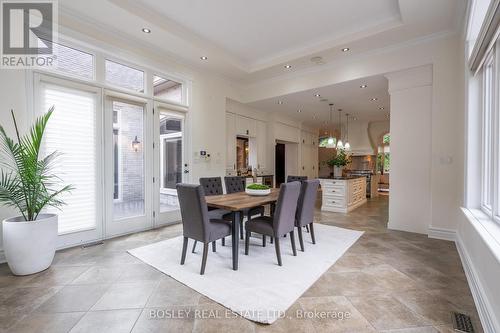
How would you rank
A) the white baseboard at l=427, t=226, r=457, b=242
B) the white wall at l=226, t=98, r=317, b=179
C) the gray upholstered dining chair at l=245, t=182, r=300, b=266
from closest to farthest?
the gray upholstered dining chair at l=245, t=182, r=300, b=266 → the white baseboard at l=427, t=226, r=457, b=242 → the white wall at l=226, t=98, r=317, b=179

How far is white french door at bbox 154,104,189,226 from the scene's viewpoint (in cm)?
444

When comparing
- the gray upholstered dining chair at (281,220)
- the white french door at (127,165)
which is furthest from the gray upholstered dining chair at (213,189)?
the white french door at (127,165)

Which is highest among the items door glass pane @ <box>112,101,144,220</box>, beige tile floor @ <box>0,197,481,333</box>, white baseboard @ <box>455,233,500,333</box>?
door glass pane @ <box>112,101,144,220</box>

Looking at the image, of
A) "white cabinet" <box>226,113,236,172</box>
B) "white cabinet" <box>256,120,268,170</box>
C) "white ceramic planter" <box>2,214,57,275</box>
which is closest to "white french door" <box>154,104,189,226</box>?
"white cabinet" <box>226,113,236,172</box>

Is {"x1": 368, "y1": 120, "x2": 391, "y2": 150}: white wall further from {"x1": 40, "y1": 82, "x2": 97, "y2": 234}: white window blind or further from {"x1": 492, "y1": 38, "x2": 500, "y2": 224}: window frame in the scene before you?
{"x1": 40, "y1": 82, "x2": 97, "y2": 234}: white window blind

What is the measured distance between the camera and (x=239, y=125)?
21.1 ft

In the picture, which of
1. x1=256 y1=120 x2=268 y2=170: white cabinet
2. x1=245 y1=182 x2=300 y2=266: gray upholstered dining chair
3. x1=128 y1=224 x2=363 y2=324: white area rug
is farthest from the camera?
x1=256 y1=120 x2=268 y2=170: white cabinet

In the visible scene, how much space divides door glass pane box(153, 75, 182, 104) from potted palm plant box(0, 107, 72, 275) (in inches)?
79.6

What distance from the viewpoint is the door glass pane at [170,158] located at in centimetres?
460

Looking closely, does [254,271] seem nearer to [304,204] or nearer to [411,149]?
[304,204]

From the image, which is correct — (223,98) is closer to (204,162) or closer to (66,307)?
(204,162)

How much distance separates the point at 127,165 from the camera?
405 cm

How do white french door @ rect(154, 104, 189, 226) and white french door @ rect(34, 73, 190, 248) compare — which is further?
white french door @ rect(154, 104, 189, 226)

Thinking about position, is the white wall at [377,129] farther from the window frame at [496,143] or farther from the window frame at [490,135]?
the window frame at [496,143]
